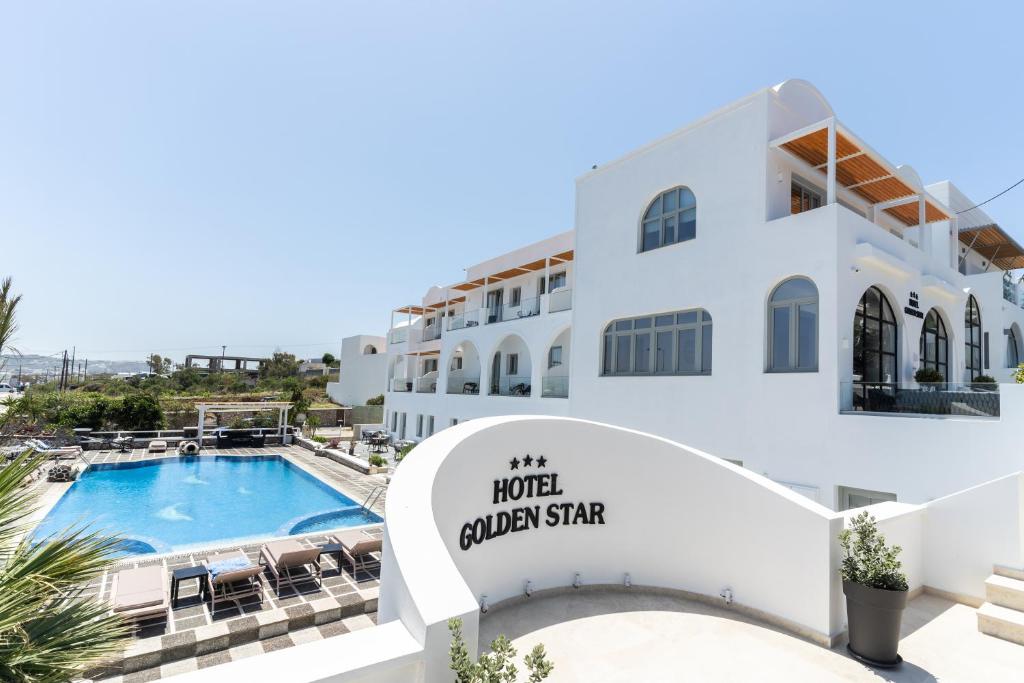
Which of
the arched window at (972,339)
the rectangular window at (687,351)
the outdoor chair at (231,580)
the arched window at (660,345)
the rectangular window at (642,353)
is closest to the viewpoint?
the outdoor chair at (231,580)

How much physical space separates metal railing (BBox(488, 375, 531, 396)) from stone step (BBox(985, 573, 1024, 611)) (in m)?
14.5

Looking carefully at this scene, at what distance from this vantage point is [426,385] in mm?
27250

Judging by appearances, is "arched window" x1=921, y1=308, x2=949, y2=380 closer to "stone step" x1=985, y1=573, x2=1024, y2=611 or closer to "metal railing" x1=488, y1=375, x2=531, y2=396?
"stone step" x1=985, y1=573, x2=1024, y2=611

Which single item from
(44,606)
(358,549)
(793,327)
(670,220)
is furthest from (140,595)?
(670,220)

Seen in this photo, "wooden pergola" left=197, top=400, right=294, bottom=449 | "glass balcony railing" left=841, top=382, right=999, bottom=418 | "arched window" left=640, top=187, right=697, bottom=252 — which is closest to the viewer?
"glass balcony railing" left=841, top=382, right=999, bottom=418

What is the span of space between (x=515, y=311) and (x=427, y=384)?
27.2 ft

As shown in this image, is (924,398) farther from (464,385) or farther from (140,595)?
(464,385)

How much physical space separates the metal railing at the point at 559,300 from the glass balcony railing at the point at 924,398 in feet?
33.6

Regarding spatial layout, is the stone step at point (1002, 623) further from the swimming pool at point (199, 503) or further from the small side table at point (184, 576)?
the swimming pool at point (199, 503)

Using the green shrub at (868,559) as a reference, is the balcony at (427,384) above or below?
above

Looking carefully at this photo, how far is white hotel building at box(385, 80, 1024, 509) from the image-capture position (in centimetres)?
905

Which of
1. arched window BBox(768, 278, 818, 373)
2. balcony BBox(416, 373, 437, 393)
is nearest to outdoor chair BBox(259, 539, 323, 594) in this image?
arched window BBox(768, 278, 818, 373)

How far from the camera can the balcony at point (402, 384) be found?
28984mm

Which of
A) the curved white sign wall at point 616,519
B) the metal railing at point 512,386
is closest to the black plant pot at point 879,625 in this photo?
the curved white sign wall at point 616,519
